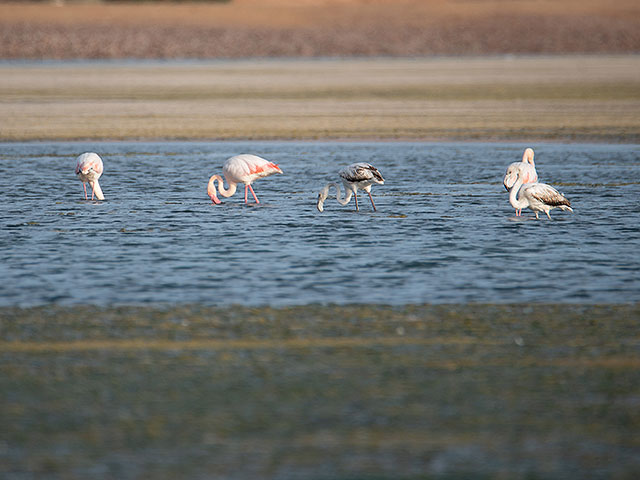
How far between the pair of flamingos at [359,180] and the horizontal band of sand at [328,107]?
11.4 metres

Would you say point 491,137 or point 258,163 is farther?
point 491,137

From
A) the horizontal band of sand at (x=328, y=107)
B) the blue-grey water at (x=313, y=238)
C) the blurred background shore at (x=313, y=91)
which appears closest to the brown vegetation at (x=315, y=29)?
the blurred background shore at (x=313, y=91)

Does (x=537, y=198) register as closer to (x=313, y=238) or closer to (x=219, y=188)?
(x=313, y=238)

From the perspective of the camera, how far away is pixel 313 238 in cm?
1344

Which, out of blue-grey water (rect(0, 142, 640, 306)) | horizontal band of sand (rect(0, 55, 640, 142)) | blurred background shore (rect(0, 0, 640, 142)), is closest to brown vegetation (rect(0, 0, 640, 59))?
blurred background shore (rect(0, 0, 640, 142))

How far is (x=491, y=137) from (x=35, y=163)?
11025mm

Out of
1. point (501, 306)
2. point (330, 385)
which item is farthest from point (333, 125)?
point (330, 385)

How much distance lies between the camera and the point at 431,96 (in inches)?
1694

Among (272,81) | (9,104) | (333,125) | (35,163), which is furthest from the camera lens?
(272,81)

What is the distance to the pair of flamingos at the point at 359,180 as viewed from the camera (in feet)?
47.9

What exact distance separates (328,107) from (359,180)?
887 inches

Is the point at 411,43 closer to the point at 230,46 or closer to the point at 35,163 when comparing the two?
the point at 230,46

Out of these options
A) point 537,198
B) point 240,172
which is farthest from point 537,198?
point 240,172

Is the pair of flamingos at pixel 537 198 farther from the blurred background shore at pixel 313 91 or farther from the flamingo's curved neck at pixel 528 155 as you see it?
the blurred background shore at pixel 313 91
